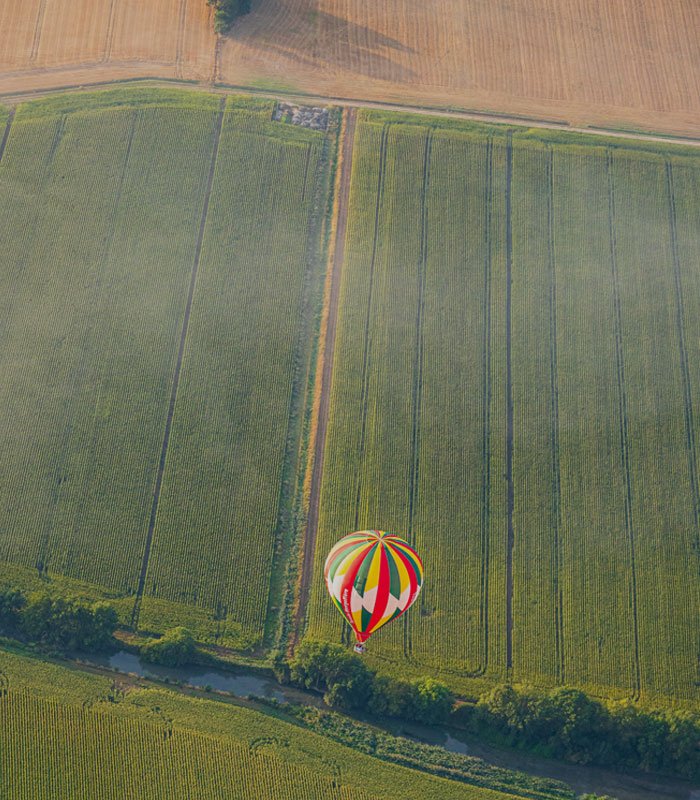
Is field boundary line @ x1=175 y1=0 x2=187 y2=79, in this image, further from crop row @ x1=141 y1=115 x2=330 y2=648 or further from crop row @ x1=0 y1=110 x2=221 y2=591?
crop row @ x1=141 y1=115 x2=330 y2=648

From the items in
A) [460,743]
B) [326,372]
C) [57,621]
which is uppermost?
[326,372]

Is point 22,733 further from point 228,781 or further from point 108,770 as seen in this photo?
point 228,781

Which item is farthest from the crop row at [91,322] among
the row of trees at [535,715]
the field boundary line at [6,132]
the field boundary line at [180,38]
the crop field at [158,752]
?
the row of trees at [535,715]

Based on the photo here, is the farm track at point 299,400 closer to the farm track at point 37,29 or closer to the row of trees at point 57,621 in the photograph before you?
the row of trees at point 57,621

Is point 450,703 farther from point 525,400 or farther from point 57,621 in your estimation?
point 57,621

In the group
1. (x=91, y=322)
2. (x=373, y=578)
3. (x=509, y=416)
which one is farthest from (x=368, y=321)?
(x=373, y=578)

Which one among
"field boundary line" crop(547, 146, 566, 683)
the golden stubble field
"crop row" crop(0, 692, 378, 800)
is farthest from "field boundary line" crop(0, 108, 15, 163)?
"field boundary line" crop(547, 146, 566, 683)

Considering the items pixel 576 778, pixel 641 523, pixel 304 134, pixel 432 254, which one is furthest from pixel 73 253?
pixel 576 778
